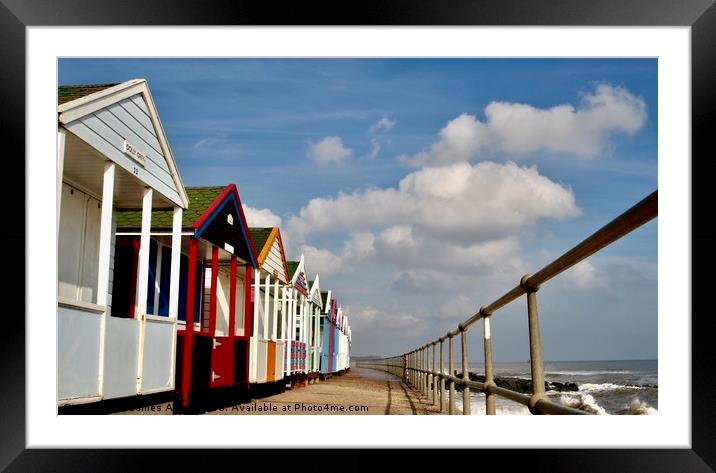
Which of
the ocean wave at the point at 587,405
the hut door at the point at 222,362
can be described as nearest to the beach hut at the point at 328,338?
the ocean wave at the point at 587,405

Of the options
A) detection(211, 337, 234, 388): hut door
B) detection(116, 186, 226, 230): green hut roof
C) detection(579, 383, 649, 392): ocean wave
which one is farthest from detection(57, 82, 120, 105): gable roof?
detection(579, 383, 649, 392): ocean wave

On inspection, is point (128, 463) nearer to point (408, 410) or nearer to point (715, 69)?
point (715, 69)

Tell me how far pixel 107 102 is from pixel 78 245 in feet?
5.34

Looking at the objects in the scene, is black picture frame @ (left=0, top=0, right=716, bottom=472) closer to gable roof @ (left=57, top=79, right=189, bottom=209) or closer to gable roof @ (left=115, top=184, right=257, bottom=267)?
gable roof @ (left=57, top=79, right=189, bottom=209)

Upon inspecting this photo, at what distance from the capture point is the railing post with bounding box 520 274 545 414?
2.92 m

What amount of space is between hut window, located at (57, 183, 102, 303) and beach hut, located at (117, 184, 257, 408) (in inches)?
34.8

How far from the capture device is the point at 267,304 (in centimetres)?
1141

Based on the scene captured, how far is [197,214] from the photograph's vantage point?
325 inches

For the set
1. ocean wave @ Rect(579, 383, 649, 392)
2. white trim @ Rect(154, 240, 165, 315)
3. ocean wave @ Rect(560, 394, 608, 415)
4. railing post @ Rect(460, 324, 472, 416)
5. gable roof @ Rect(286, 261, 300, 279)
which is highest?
gable roof @ Rect(286, 261, 300, 279)

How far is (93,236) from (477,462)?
4866 mm
